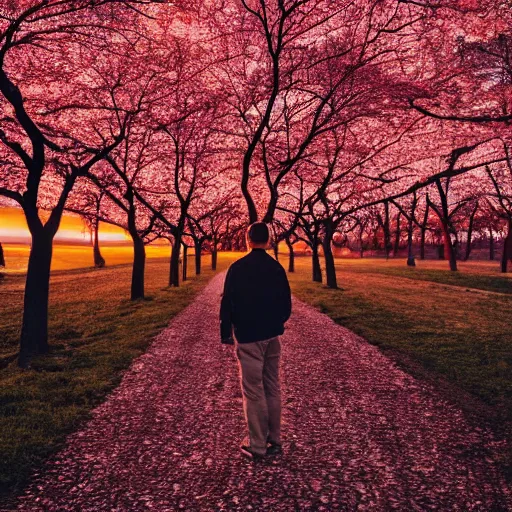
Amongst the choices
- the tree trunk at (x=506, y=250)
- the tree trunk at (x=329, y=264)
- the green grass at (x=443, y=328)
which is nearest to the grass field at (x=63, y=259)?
the tree trunk at (x=329, y=264)

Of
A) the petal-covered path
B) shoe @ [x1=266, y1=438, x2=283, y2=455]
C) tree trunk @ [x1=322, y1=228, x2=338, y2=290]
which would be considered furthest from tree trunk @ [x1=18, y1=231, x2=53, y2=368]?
tree trunk @ [x1=322, y1=228, x2=338, y2=290]

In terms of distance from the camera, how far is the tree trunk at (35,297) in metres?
8.84

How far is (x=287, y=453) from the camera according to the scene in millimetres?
4445

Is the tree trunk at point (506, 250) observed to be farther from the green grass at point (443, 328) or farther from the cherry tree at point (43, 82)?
the cherry tree at point (43, 82)

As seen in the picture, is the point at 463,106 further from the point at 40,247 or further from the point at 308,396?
the point at 40,247

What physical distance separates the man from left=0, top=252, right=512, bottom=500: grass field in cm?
243

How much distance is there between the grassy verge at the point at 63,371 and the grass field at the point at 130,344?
0.06ft

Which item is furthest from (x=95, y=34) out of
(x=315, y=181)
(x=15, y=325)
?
(x=315, y=181)

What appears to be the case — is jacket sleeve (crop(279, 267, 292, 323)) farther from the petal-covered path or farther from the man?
the petal-covered path

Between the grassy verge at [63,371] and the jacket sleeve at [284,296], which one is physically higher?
the jacket sleeve at [284,296]

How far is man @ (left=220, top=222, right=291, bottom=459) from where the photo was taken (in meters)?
4.42

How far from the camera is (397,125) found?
15.5m

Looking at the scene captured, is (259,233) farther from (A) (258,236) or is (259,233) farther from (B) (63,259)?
(B) (63,259)

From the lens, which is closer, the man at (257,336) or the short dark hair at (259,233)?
the man at (257,336)
